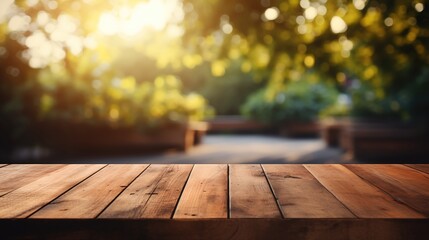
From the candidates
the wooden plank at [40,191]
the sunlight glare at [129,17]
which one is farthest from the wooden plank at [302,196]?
the sunlight glare at [129,17]

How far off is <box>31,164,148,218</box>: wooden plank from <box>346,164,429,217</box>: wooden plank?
3.37ft

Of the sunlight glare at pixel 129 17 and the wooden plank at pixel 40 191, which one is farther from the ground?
the sunlight glare at pixel 129 17

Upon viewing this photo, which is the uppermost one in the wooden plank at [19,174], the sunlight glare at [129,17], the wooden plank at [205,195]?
the sunlight glare at [129,17]

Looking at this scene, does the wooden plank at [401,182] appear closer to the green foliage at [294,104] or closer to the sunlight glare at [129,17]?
the sunlight glare at [129,17]

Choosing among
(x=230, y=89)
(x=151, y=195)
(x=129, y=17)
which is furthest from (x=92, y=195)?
(x=230, y=89)

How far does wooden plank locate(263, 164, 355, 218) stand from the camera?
1225 millimetres

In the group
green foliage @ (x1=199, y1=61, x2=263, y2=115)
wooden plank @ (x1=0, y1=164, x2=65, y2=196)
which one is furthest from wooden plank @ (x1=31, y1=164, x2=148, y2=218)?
green foliage @ (x1=199, y1=61, x2=263, y2=115)

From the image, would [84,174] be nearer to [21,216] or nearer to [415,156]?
[21,216]

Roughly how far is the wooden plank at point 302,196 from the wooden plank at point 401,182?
25 cm

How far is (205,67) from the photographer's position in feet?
67.2

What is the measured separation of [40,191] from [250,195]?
82 centimetres

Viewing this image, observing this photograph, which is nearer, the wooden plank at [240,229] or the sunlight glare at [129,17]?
the wooden plank at [240,229]

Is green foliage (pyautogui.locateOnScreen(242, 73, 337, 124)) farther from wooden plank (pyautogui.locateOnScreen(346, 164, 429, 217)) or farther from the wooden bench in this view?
the wooden bench

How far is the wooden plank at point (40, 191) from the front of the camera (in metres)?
1.30
